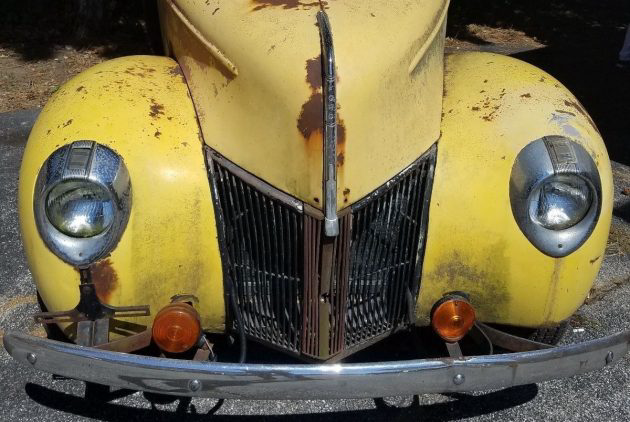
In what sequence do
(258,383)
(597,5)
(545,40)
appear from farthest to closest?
(597,5) → (545,40) → (258,383)

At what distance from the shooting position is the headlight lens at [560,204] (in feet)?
7.88

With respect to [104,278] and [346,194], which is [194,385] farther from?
[346,194]

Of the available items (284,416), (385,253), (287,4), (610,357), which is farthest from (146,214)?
(610,357)

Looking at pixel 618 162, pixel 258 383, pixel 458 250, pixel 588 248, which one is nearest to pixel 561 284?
pixel 588 248

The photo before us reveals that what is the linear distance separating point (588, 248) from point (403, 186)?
708 mm

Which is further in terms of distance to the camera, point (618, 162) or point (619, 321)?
point (618, 162)

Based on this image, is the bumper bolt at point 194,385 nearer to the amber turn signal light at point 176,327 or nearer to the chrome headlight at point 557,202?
the amber turn signal light at point 176,327

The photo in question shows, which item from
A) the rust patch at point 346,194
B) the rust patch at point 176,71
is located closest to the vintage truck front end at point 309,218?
the rust patch at point 346,194

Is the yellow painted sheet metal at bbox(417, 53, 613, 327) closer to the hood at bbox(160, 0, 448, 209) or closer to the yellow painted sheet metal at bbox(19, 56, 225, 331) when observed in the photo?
the hood at bbox(160, 0, 448, 209)

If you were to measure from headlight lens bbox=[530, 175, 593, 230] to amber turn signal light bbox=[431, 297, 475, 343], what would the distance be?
404 millimetres

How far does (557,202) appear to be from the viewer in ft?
7.91

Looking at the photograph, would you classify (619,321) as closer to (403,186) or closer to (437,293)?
(437,293)

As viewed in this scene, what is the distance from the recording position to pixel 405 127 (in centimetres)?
246

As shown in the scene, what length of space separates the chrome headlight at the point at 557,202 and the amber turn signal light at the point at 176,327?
1186 mm
